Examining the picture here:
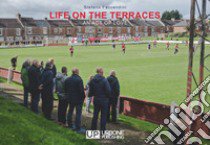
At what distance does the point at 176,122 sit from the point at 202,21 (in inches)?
125

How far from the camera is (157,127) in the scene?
1177 centimetres

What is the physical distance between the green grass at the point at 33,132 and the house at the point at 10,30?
3796 inches

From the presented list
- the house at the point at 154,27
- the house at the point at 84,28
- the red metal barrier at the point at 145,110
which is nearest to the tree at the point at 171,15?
the house at the point at 154,27

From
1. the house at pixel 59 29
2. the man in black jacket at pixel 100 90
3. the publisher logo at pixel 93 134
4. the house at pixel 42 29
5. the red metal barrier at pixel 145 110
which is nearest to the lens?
the man in black jacket at pixel 100 90

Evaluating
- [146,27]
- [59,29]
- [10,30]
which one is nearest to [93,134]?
[10,30]

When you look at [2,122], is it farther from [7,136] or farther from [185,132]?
[185,132]

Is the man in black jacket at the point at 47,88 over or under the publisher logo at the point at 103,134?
over

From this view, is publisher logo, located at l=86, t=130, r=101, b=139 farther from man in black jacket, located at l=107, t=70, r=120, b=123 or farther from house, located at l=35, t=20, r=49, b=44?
house, located at l=35, t=20, r=49, b=44

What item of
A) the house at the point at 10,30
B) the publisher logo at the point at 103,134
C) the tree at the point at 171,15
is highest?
the tree at the point at 171,15

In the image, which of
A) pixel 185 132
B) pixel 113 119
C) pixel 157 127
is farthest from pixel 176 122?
pixel 113 119

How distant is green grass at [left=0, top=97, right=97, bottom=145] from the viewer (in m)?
8.41

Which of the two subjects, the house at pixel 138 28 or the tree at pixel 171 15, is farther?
the tree at pixel 171 15

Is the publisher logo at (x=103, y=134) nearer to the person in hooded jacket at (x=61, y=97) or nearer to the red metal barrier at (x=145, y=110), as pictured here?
the person in hooded jacket at (x=61, y=97)

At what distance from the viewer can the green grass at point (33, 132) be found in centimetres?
841
